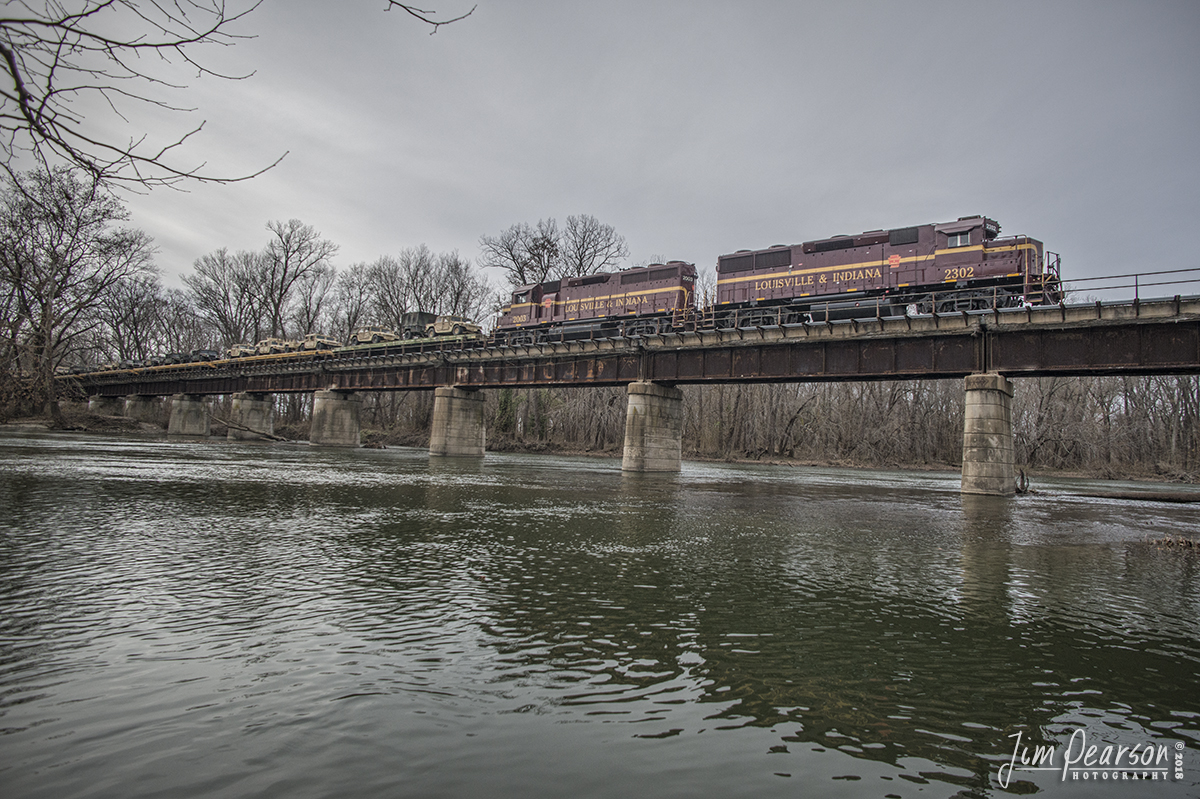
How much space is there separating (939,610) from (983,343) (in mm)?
20369

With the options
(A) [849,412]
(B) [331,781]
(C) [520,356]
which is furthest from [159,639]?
(A) [849,412]

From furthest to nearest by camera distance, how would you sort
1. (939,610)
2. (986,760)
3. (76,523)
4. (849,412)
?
(849,412)
(76,523)
(939,610)
(986,760)

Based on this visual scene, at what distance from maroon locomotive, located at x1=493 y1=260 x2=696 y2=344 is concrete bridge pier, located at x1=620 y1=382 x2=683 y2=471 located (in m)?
3.76

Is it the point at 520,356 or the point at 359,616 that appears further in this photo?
the point at 520,356

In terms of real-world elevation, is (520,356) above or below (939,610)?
above

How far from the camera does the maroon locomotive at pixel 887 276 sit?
77.2 ft

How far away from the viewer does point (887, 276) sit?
26.3 meters

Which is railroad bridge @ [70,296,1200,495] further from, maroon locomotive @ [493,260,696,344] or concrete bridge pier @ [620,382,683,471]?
maroon locomotive @ [493,260,696,344]

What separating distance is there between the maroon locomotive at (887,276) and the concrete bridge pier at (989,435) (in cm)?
327

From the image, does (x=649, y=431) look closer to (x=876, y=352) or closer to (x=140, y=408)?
(x=876, y=352)

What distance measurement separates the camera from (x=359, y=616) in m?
5.42

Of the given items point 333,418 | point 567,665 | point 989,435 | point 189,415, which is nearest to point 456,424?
point 333,418

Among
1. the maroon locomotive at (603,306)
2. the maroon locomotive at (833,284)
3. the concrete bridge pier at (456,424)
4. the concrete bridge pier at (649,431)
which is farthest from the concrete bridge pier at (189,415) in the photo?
the concrete bridge pier at (649,431)

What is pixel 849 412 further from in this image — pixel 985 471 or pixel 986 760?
pixel 986 760
